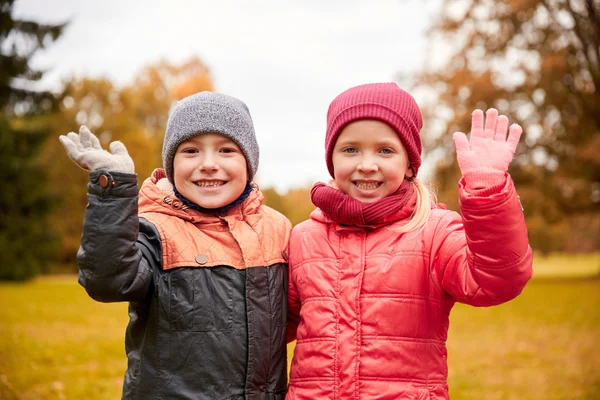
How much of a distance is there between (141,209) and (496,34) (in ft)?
63.4

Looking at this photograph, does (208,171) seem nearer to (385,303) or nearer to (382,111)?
(382,111)

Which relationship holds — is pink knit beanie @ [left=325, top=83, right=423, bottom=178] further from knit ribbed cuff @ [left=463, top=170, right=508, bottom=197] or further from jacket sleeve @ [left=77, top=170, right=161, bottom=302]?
jacket sleeve @ [left=77, top=170, right=161, bottom=302]

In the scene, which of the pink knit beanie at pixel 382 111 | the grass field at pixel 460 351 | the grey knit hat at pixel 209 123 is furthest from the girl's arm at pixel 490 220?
the grass field at pixel 460 351

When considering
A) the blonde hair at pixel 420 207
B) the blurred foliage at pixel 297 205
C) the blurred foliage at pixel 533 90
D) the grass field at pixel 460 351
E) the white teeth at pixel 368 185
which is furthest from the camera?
the blurred foliage at pixel 297 205

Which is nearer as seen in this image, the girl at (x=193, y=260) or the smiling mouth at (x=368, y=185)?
the girl at (x=193, y=260)

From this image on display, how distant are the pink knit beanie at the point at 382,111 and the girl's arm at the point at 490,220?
1.25 ft

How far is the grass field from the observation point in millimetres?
6223

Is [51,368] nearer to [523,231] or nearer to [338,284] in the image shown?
[338,284]

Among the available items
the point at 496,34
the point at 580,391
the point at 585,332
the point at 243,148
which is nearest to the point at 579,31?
the point at 496,34

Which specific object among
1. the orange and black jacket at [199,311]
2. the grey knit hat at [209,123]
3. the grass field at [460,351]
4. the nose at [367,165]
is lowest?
the grass field at [460,351]

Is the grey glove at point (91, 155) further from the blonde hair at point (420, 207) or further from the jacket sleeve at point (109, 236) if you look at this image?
the blonde hair at point (420, 207)

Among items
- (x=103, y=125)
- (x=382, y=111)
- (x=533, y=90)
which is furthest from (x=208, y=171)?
(x=103, y=125)

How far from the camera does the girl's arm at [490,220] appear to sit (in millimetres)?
2309

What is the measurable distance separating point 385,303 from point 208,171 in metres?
0.91
